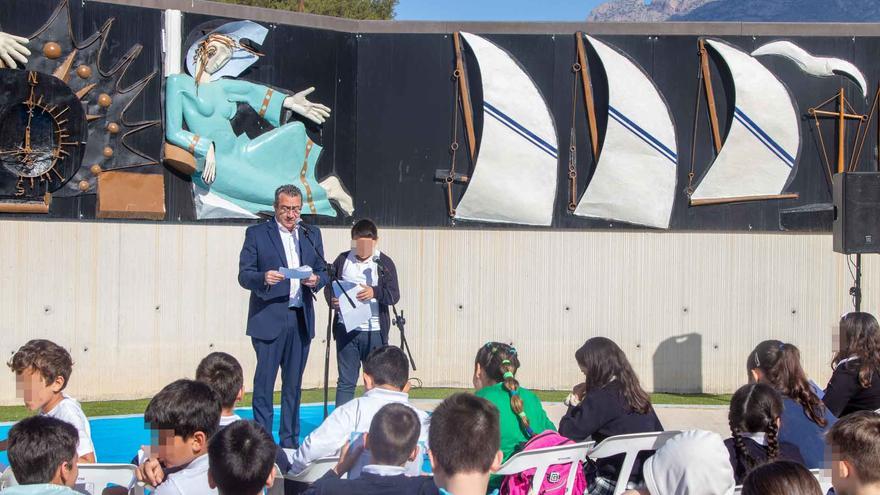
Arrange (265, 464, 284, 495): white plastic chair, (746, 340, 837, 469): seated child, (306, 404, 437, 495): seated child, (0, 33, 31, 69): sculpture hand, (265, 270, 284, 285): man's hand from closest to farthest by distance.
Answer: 1. (306, 404, 437, 495): seated child
2. (265, 464, 284, 495): white plastic chair
3. (746, 340, 837, 469): seated child
4. (265, 270, 284, 285): man's hand
5. (0, 33, 31, 69): sculpture hand

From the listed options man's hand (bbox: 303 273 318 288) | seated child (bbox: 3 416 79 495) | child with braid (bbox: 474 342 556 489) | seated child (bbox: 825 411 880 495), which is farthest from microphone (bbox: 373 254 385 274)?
seated child (bbox: 825 411 880 495)

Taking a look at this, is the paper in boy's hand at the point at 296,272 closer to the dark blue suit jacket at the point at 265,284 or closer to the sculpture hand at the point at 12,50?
the dark blue suit jacket at the point at 265,284

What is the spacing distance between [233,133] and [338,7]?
1503cm

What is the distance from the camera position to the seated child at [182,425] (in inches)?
131

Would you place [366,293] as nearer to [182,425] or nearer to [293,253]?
[293,253]

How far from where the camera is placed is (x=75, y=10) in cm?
832

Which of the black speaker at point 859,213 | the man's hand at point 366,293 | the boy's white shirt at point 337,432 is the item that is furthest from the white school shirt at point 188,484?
the black speaker at point 859,213

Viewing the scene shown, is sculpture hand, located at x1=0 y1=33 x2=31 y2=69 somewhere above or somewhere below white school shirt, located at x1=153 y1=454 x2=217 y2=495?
above

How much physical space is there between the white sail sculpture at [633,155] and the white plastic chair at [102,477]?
6587mm

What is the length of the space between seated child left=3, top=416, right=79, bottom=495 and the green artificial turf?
496 centimetres

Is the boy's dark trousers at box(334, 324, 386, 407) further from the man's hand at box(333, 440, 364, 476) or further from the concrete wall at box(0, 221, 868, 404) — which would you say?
the man's hand at box(333, 440, 364, 476)

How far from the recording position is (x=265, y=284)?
6.12 metres

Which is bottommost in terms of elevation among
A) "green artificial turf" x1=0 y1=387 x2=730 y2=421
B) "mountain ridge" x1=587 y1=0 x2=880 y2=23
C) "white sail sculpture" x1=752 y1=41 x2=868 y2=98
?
"green artificial turf" x1=0 y1=387 x2=730 y2=421

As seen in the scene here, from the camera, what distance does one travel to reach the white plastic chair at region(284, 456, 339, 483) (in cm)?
374
